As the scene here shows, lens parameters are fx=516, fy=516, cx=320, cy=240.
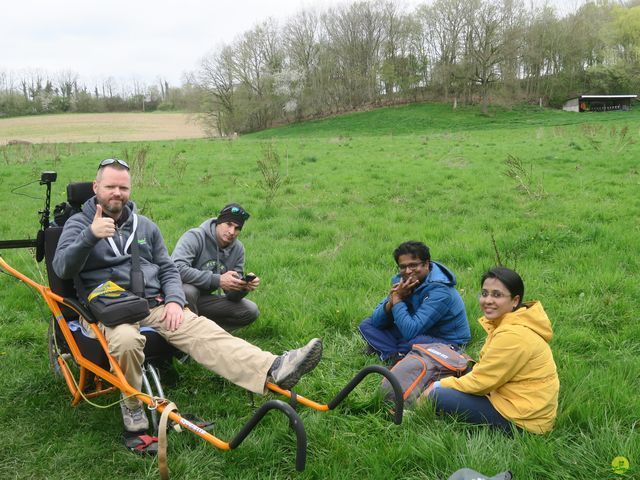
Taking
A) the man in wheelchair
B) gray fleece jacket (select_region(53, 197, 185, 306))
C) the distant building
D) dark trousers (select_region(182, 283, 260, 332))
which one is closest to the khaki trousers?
the man in wheelchair

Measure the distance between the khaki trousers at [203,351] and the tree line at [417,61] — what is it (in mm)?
53518

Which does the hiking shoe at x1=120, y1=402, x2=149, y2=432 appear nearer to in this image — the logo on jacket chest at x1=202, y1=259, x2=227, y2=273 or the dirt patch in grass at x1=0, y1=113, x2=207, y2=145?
the logo on jacket chest at x1=202, y1=259, x2=227, y2=273

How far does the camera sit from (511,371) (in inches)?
121

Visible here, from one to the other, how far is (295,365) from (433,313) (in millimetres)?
1454

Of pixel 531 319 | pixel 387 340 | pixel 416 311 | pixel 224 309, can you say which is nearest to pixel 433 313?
pixel 416 311

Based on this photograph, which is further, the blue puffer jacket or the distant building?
the distant building

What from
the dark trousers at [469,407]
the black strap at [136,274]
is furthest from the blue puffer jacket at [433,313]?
the black strap at [136,274]

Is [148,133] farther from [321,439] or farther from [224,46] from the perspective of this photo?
[321,439]

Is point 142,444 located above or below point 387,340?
below

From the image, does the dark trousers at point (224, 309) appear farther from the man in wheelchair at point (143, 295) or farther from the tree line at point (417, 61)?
the tree line at point (417, 61)

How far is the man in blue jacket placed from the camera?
4152mm

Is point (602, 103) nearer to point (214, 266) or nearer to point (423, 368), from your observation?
point (214, 266)

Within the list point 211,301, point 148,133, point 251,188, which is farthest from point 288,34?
point 211,301

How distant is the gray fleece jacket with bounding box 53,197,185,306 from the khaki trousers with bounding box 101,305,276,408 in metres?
0.33
